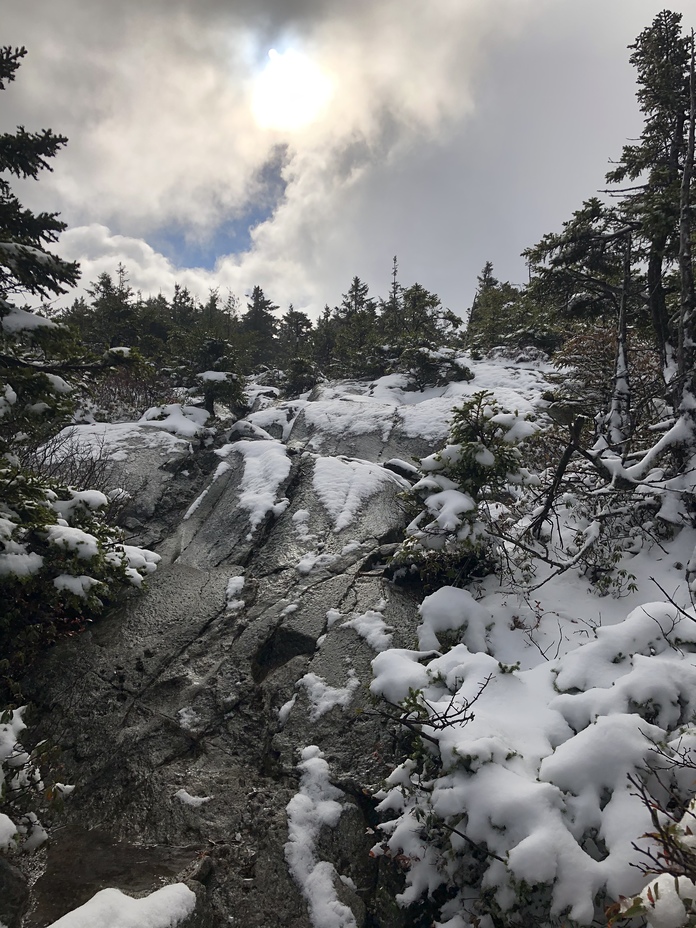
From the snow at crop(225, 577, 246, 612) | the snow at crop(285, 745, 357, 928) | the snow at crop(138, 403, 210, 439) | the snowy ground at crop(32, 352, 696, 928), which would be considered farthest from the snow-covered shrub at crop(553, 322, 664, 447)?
the snow at crop(138, 403, 210, 439)

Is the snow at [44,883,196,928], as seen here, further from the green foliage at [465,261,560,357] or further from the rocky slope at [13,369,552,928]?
the green foliage at [465,261,560,357]

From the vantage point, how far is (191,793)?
4.78 meters

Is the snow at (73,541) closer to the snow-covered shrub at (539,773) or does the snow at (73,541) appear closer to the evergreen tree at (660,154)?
the snow-covered shrub at (539,773)

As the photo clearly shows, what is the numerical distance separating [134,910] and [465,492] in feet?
19.2

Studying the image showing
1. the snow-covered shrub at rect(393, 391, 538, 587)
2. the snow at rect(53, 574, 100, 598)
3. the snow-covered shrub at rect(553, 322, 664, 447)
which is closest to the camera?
the snow at rect(53, 574, 100, 598)

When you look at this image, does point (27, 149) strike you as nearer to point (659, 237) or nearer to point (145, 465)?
point (145, 465)

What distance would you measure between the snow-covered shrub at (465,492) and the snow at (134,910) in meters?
4.60

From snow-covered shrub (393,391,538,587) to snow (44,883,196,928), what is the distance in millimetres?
4597

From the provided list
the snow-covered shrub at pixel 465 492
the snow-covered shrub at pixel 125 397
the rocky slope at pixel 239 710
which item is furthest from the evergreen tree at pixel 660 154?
the snow-covered shrub at pixel 125 397

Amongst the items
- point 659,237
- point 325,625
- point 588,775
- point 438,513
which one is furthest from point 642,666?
point 659,237

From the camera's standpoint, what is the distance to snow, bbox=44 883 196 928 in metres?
3.05

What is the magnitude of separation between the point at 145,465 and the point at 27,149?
8088 millimetres

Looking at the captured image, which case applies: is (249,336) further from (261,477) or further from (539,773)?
(539,773)

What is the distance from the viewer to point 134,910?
3254mm
